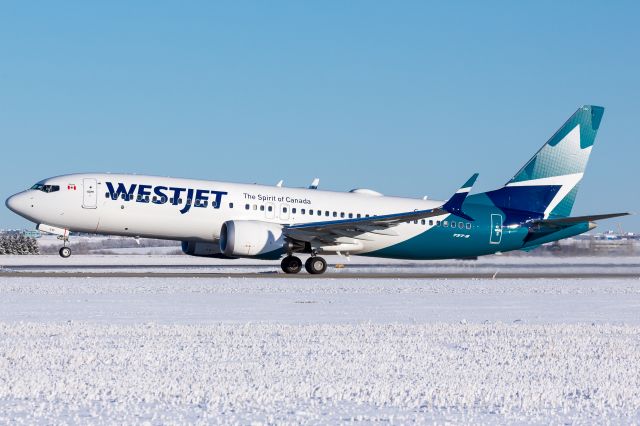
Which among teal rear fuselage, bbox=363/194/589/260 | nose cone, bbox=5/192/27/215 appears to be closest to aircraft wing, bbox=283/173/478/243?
teal rear fuselage, bbox=363/194/589/260

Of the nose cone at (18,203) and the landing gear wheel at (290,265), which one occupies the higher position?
the nose cone at (18,203)

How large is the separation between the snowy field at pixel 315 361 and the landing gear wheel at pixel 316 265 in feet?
46.5

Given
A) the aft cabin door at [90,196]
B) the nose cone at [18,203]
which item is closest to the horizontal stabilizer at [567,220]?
the aft cabin door at [90,196]

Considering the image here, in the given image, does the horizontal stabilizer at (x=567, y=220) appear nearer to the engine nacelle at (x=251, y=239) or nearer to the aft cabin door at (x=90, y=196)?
the engine nacelle at (x=251, y=239)

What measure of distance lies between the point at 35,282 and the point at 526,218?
68.3 ft

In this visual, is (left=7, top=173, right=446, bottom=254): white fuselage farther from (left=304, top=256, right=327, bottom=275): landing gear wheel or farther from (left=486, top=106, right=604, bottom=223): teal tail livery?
(left=486, top=106, right=604, bottom=223): teal tail livery

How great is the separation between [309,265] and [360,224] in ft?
9.07

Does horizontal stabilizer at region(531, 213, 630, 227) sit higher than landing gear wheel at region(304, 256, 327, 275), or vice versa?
horizontal stabilizer at region(531, 213, 630, 227)

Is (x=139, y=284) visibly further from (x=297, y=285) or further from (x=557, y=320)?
(x=557, y=320)

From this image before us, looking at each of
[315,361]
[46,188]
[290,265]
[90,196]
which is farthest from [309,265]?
[315,361]

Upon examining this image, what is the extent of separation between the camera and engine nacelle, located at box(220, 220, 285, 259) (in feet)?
113

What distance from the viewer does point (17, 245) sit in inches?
3073

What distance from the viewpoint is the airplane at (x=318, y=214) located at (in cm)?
3512

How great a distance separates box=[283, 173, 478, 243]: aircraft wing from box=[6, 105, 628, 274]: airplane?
0.04m
